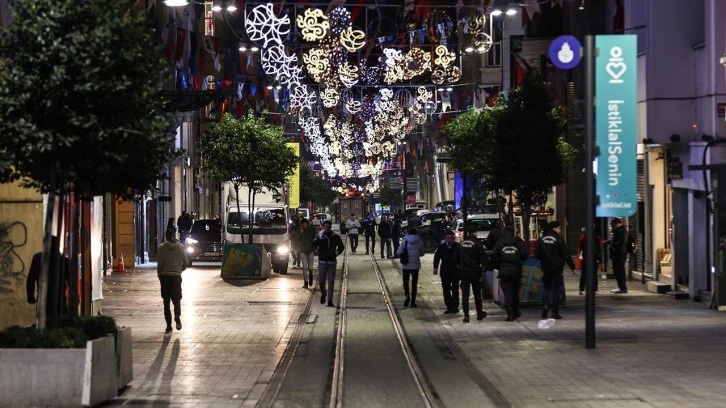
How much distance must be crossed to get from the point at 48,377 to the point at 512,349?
26.7 ft

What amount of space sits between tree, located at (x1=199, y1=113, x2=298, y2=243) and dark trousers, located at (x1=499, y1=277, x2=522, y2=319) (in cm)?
1906

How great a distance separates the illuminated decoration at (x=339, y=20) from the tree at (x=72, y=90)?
1524cm

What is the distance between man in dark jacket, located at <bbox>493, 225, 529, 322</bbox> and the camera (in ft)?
76.3

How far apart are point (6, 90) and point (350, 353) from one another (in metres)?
7.73

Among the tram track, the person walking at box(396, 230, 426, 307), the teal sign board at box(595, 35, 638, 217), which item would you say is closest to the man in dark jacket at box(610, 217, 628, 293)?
the tram track

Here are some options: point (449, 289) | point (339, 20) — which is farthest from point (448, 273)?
point (339, 20)

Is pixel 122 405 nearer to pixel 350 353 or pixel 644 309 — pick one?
pixel 350 353

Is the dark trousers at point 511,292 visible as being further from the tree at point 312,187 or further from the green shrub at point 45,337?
the tree at point 312,187

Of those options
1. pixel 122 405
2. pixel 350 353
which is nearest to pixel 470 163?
pixel 350 353

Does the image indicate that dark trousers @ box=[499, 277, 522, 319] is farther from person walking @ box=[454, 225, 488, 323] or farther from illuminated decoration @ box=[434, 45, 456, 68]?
illuminated decoration @ box=[434, 45, 456, 68]

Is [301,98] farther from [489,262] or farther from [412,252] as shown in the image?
[489,262]

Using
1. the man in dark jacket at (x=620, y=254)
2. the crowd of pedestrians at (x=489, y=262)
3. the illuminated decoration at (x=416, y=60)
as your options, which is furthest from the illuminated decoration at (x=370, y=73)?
the man in dark jacket at (x=620, y=254)

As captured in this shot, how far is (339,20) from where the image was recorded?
96.9 feet

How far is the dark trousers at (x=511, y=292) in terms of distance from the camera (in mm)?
23469
